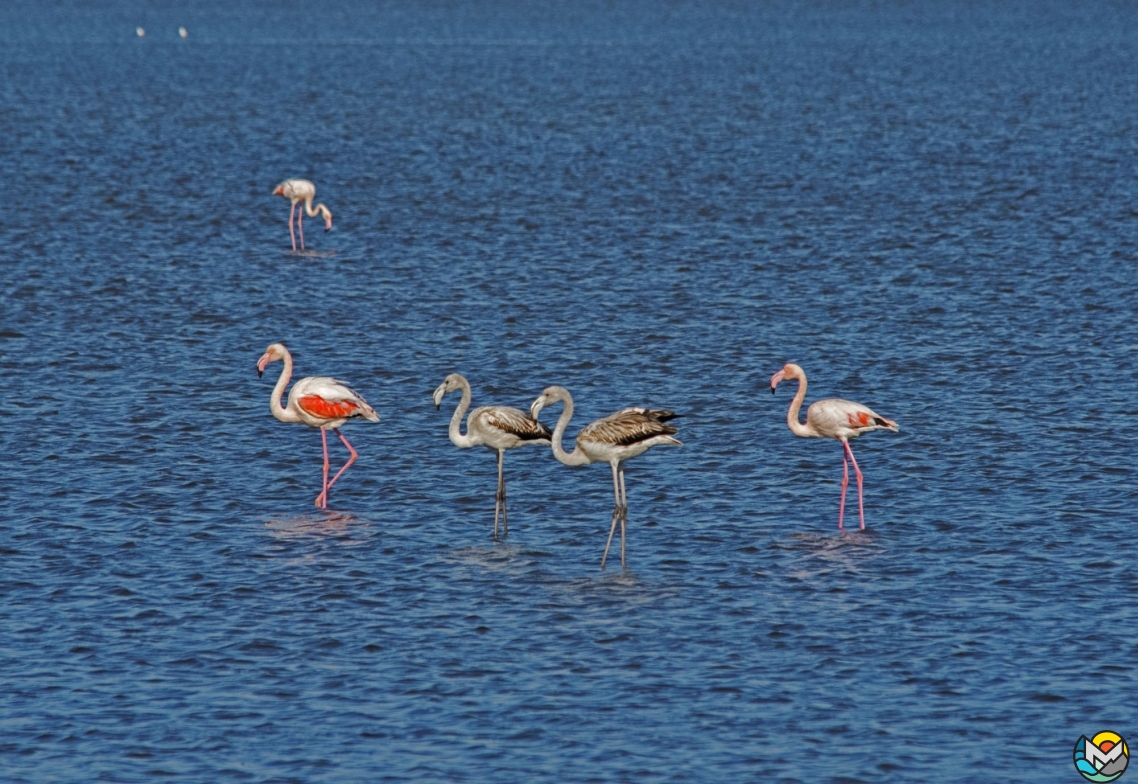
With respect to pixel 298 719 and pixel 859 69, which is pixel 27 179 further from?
pixel 859 69

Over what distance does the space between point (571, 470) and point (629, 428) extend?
387cm

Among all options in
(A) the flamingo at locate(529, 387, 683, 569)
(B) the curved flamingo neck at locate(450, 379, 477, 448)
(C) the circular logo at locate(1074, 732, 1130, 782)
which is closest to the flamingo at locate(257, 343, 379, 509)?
(B) the curved flamingo neck at locate(450, 379, 477, 448)

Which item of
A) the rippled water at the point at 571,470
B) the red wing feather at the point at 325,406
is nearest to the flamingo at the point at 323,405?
the red wing feather at the point at 325,406

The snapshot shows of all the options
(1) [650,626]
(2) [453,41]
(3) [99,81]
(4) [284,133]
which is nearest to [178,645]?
(1) [650,626]

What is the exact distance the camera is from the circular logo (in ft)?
39.6

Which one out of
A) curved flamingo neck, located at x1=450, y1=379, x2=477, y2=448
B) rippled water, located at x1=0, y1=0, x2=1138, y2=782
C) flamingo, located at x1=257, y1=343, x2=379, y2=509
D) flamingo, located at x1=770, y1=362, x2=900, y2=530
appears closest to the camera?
rippled water, located at x1=0, y1=0, x2=1138, y2=782

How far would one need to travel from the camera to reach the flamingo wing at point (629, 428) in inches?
666

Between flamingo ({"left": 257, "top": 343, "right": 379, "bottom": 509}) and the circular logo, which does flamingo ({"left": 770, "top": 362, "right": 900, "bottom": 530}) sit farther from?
the circular logo

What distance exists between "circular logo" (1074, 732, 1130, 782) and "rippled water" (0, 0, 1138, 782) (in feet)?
0.53

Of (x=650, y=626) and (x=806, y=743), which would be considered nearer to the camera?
(x=806, y=743)

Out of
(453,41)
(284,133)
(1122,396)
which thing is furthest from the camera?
(453,41)

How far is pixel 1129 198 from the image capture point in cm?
4047

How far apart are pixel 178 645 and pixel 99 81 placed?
207 feet

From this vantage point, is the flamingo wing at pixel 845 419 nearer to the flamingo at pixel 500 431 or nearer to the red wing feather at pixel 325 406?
the flamingo at pixel 500 431
